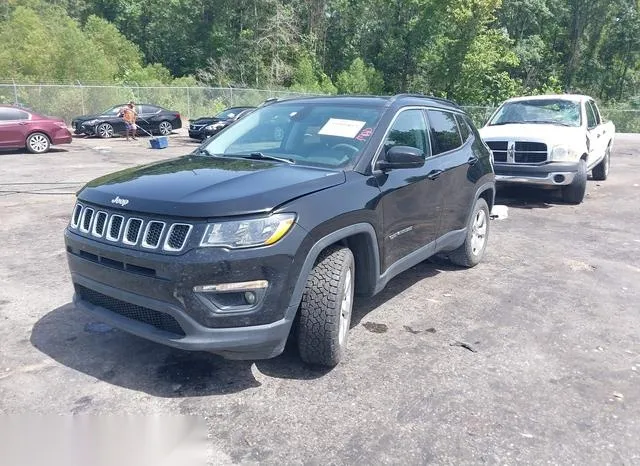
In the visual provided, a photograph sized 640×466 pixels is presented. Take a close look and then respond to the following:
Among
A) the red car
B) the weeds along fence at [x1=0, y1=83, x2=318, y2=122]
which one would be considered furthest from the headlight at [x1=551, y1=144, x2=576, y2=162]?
the weeds along fence at [x1=0, y1=83, x2=318, y2=122]

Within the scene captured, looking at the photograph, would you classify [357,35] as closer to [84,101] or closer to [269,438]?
[84,101]

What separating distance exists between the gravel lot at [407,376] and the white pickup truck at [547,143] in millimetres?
3651

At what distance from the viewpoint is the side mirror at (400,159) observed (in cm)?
403

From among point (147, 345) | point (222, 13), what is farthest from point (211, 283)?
point (222, 13)

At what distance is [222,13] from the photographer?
4781cm

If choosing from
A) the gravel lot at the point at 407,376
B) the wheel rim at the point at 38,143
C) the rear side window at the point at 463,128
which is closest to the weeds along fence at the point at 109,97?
the wheel rim at the point at 38,143

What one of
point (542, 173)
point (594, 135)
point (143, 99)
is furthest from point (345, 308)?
point (143, 99)

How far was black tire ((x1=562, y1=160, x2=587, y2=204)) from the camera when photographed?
384 inches

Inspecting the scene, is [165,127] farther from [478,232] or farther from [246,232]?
[246,232]

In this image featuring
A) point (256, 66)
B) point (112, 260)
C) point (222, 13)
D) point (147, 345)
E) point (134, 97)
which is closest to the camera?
point (112, 260)

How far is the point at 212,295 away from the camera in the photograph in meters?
3.16

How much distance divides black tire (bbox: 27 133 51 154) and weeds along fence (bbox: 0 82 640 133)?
32.4 ft

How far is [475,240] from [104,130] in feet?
65.2

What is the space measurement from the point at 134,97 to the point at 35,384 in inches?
1106
